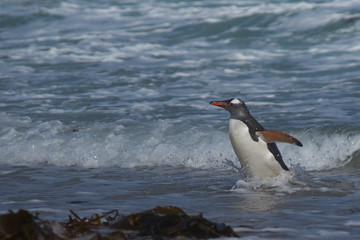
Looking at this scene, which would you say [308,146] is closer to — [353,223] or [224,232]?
[353,223]

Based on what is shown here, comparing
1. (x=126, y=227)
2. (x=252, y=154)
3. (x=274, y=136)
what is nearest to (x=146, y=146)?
(x=252, y=154)

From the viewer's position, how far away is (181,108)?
939 cm

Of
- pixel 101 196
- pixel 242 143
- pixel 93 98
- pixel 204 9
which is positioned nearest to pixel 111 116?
pixel 93 98

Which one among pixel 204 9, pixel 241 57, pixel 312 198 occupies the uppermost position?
pixel 204 9

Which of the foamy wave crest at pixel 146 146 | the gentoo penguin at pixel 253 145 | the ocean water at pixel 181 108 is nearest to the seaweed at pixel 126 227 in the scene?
the ocean water at pixel 181 108

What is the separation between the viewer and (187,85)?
10992mm

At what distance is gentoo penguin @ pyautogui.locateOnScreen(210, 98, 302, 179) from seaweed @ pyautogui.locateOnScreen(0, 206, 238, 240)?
2.24 meters

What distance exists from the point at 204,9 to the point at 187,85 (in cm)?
687

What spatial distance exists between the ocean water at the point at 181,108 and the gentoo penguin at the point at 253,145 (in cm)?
16

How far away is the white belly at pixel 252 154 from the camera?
6.06 metres

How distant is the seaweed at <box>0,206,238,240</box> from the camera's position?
3480 mm

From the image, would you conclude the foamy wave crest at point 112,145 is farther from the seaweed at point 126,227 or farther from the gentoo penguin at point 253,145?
the seaweed at point 126,227

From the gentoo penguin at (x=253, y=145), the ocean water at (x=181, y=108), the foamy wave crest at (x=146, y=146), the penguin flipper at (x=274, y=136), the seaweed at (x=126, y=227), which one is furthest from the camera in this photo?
the foamy wave crest at (x=146, y=146)

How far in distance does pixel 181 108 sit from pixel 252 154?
3.38 m
